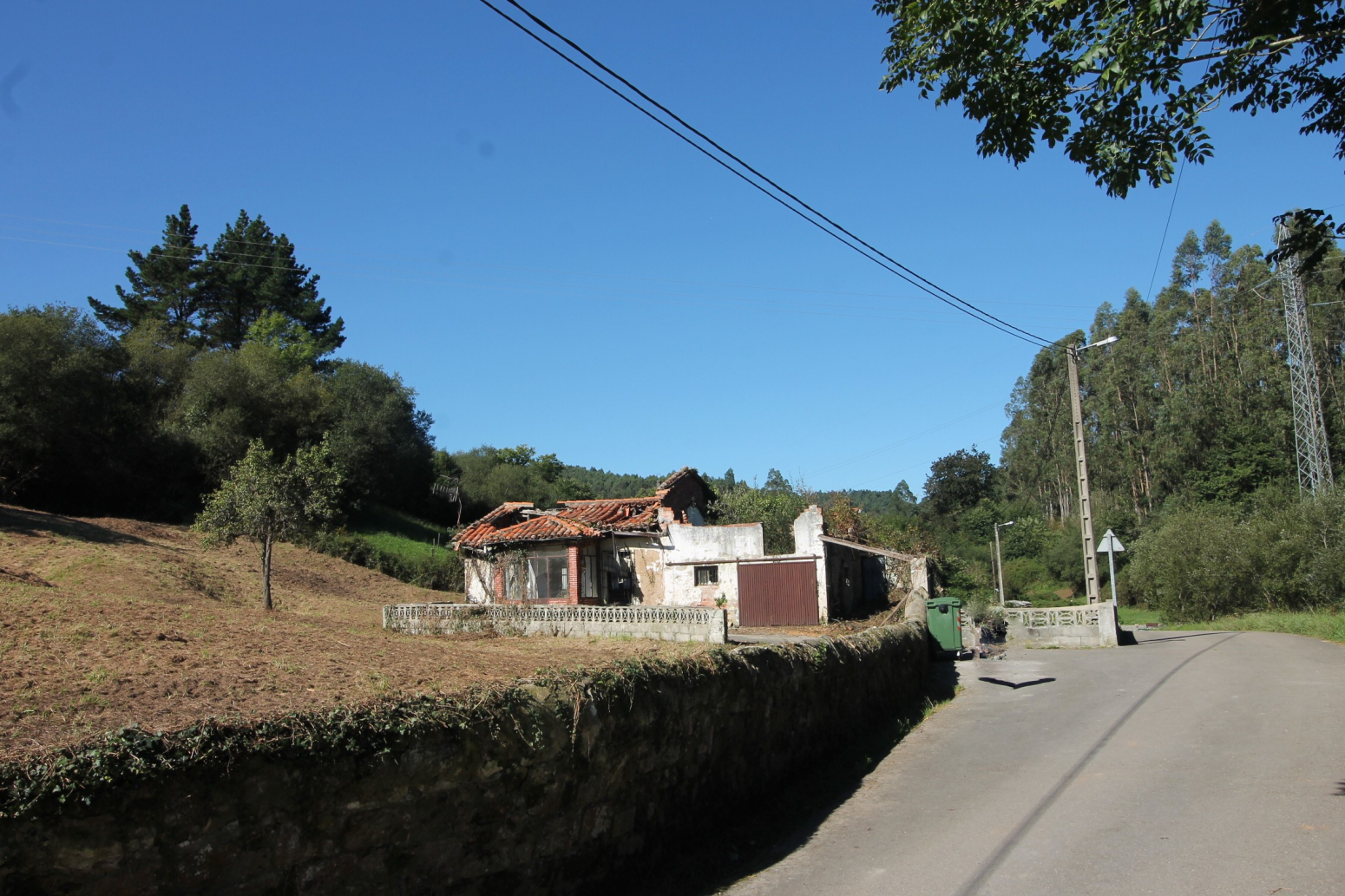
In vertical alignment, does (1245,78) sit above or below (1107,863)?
above

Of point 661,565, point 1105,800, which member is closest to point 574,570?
point 661,565

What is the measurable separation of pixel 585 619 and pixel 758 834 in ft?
34.5

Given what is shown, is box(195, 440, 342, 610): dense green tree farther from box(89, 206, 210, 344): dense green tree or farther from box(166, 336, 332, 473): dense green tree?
box(89, 206, 210, 344): dense green tree

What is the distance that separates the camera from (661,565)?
28359mm

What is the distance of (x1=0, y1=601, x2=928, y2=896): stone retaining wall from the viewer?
13.3 ft

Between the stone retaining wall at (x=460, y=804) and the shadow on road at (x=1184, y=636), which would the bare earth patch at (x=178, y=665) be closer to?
the stone retaining wall at (x=460, y=804)

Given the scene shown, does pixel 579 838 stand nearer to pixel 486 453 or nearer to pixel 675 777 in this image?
pixel 675 777

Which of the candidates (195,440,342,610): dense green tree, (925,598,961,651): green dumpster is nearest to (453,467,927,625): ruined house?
(925,598,961,651): green dumpster

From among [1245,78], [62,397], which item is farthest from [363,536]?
[1245,78]

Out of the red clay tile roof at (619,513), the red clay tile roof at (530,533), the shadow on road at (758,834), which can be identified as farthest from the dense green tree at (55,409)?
the shadow on road at (758,834)

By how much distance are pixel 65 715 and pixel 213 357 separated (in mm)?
43886

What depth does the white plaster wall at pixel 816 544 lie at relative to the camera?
26281mm

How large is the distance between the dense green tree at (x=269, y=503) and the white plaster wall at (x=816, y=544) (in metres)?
13.4

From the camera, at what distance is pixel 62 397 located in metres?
32.0
